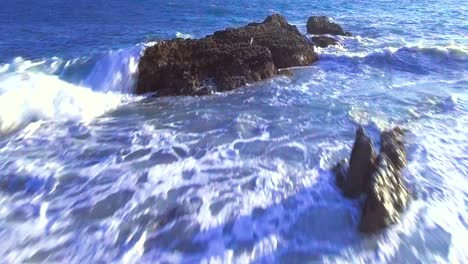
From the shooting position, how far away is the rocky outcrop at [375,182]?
4617mm

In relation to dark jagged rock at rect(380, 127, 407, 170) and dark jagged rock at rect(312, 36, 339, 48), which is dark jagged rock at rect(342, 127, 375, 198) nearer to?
dark jagged rock at rect(380, 127, 407, 170)

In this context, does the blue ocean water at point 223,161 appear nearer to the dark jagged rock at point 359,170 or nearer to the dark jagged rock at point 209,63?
the dark jagged rock at point 359,170

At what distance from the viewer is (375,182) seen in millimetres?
4855

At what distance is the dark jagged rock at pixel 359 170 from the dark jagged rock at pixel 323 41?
9.01 m

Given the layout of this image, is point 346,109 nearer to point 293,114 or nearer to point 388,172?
point 293,114

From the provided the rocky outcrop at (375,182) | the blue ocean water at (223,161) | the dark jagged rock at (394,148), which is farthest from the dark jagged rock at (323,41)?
the rocky outcrop at (375,182)

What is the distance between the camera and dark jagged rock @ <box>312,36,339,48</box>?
13.8 meters

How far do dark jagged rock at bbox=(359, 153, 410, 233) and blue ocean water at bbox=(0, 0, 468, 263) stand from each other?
12cm

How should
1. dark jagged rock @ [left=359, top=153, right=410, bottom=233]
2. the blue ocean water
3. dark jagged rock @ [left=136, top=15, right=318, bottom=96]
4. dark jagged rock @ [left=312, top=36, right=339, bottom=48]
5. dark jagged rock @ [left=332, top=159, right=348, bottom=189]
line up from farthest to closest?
1. dark jagged rock @ [left=312, top=36, right=339, bottom=48]
2. dark jagged rock @ [left=136, top=15, right=318, bottom=96]
3. dark jagged rock @ [left=332, top=159, right=348, bottom=189]
4. dark jagged rock @ [left=359, top=153, right=410, bottom=233]
5. the blue ocean water

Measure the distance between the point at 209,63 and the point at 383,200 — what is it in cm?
618

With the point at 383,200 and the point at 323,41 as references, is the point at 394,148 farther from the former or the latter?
the point at 323,41

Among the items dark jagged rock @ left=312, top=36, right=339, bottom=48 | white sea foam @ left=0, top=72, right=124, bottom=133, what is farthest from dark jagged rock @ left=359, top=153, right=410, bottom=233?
dark jagged rock @ left=312, top=36, right=339, bottom=48

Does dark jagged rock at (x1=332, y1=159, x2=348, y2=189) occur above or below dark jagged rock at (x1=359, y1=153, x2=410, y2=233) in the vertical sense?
below

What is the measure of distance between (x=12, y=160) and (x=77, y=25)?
12.3 m
